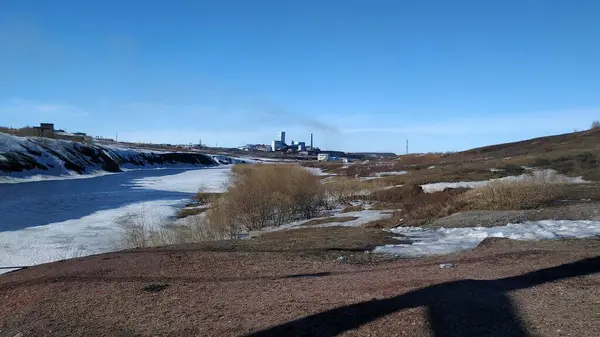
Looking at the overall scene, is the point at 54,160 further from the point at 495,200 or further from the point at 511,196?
the point at 511,196

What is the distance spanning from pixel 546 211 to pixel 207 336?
46.9ft

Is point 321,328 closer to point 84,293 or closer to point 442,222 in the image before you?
point 84,293

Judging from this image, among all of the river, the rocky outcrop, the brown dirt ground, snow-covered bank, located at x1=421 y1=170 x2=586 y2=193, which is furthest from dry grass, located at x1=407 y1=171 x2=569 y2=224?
the rocky outcrop

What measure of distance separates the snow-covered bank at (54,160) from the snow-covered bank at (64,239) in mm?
31148

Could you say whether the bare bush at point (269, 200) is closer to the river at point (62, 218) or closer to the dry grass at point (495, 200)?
the river at point (62, 218)

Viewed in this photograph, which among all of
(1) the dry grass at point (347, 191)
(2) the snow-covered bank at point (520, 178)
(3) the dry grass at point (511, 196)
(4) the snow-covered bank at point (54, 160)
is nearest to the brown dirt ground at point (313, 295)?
(3) the dry grass at point (511, 196)

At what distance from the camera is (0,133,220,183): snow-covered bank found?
196 ft

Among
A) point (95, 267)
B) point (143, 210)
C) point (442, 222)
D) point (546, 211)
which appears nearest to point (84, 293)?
point (95, 267)

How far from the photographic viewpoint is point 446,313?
19.7 ft

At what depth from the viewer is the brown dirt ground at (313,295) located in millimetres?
5883

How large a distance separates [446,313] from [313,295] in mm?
2027

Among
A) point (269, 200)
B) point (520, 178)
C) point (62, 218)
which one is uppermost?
point (520, 178)

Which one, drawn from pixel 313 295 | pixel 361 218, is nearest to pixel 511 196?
pixel 361 218

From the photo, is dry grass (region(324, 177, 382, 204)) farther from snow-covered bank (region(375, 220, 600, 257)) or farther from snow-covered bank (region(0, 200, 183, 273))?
snow-covered bank (region(375, 220, 600, 257))
